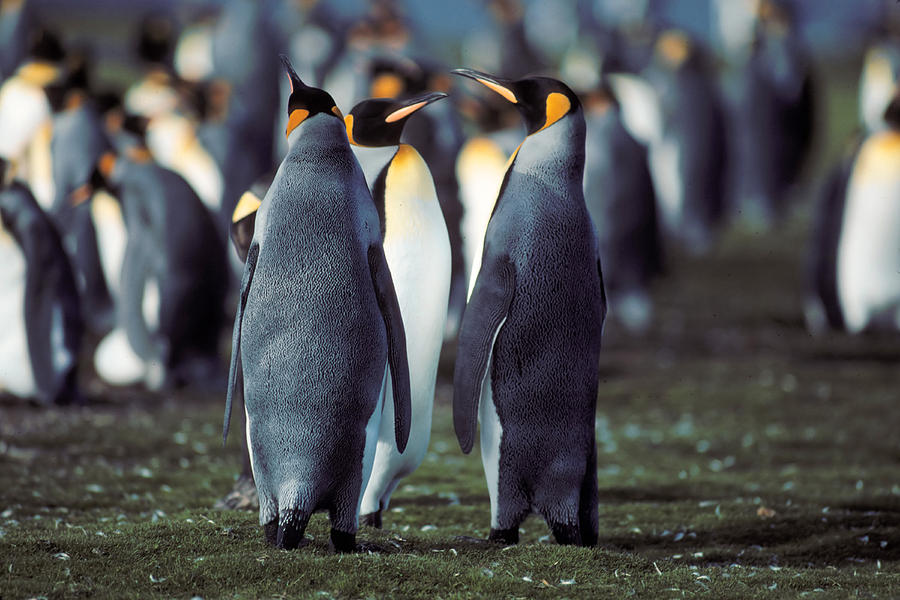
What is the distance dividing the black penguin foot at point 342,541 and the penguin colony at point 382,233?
11 millimetres

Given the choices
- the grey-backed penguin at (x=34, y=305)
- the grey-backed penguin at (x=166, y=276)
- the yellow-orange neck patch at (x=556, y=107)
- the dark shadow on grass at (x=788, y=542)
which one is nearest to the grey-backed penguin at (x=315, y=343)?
the yellow-orange neck patch at (x=556, y=107)

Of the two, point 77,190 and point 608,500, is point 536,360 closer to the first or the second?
point 608,500

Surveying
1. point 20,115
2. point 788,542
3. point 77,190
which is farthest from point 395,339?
point 20,115

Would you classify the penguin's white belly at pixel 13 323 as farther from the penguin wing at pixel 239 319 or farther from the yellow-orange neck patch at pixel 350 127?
the penguin wing at pixel 239 319

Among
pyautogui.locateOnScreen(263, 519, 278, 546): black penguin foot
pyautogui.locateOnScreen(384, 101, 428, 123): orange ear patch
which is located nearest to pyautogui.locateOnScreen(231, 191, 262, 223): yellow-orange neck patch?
pyautogui.locateOnScreen(384, 101, 428, 123): orange ear patch

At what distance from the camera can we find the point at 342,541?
154 inches

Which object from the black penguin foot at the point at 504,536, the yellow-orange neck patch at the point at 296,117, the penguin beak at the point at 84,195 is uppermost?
the penguin beak at the point at 84,195

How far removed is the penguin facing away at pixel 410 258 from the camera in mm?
4402

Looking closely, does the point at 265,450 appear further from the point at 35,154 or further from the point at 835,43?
the point at 835,43

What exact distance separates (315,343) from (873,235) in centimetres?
632

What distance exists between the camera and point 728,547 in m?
4.61

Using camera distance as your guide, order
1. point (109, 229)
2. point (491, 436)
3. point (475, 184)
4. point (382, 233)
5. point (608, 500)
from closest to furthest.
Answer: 1. point (491, 436)
2. point (382, 233)
3. point (608, 500)
4. point (109, 229)
5. point (475, 184)

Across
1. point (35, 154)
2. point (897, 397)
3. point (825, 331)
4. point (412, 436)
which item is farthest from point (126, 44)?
point (412, 436)

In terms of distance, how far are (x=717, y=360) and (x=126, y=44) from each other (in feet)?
69.7
